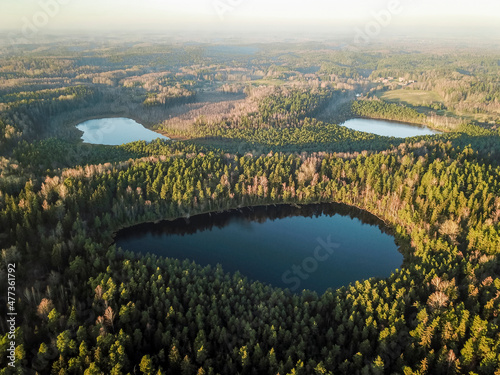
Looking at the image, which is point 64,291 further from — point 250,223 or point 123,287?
point 250,223

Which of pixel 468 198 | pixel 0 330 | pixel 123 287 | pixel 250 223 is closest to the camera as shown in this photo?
pixel 0 330

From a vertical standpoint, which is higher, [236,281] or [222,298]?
[222,298]

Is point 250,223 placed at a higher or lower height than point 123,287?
lower

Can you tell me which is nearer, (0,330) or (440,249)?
(0,330)

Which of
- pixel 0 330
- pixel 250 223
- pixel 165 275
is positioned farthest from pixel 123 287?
pixel 250 223

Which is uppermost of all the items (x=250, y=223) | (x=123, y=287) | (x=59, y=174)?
(x=59, y=174)

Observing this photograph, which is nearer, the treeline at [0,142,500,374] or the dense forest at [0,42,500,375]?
the treeline at [0,142,500,374]

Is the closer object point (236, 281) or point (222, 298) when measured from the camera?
point (222, 298)

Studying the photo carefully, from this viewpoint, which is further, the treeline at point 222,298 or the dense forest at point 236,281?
the dense forest at point 236,281
